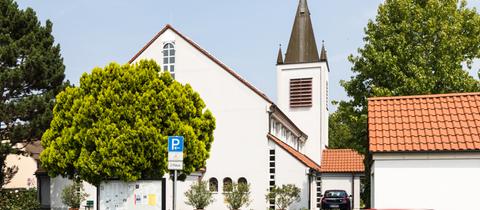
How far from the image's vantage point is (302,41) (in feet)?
159

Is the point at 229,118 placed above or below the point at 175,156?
above

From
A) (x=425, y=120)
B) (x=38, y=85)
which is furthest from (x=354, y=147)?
(x=38, y=85)

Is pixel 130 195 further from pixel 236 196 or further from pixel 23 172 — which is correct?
pixel 23 172

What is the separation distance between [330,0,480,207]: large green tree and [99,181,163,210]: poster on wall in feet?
38.1

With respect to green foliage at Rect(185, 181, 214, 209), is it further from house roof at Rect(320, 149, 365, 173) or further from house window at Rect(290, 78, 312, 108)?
house window at Rect(290, 78, 312, 108)

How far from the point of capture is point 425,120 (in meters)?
15.0

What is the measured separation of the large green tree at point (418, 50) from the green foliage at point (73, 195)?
16.9m

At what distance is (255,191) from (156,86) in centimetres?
1322

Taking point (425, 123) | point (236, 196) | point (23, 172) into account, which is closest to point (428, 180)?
point (425, 123)

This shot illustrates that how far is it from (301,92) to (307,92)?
1.82 feet

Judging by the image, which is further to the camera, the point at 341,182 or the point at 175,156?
the point at 341,182

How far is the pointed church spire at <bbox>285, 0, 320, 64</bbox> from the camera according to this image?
4700 centimetres

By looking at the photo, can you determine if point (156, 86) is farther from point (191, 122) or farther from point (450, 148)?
point (450, 148)

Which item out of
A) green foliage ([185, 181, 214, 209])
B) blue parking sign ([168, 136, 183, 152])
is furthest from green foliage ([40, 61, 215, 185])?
green foliage ([185, 181, 214, 209])
